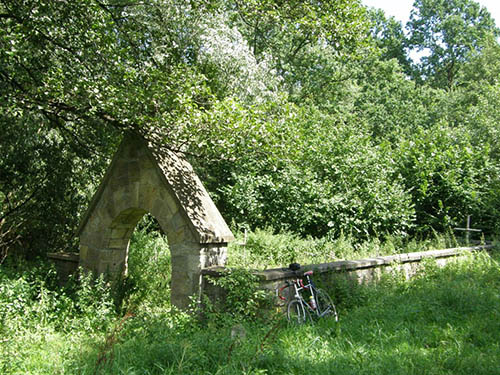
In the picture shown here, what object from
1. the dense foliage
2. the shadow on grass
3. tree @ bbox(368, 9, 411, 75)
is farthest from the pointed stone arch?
tree @ bbox(368, 9, 411, 75)

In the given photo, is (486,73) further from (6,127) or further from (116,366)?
(116,366)

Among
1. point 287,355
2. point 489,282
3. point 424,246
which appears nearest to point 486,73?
point 424,246

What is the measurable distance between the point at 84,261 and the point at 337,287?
4.42 m

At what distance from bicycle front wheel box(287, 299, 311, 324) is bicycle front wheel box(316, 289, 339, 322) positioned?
219 mm

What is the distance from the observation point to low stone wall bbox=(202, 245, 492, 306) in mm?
6242

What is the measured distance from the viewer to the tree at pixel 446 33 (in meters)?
32.2

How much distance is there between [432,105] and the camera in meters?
24.6

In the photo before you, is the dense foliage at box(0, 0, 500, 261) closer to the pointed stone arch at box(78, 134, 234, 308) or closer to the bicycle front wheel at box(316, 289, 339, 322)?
the pointed stone arch at box(78, 134, 234, 308)

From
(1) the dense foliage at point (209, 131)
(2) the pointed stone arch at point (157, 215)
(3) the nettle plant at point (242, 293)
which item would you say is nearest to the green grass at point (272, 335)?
(3) the nettle plant at point (242, 293)

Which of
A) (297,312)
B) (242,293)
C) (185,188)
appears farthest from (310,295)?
(185,188)

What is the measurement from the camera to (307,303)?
630cm

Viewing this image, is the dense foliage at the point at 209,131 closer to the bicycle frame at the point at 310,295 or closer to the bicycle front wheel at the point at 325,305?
the bicycle frame at the point at 310,295

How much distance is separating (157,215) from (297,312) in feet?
8.48

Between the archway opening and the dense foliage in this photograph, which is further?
the archway opening
